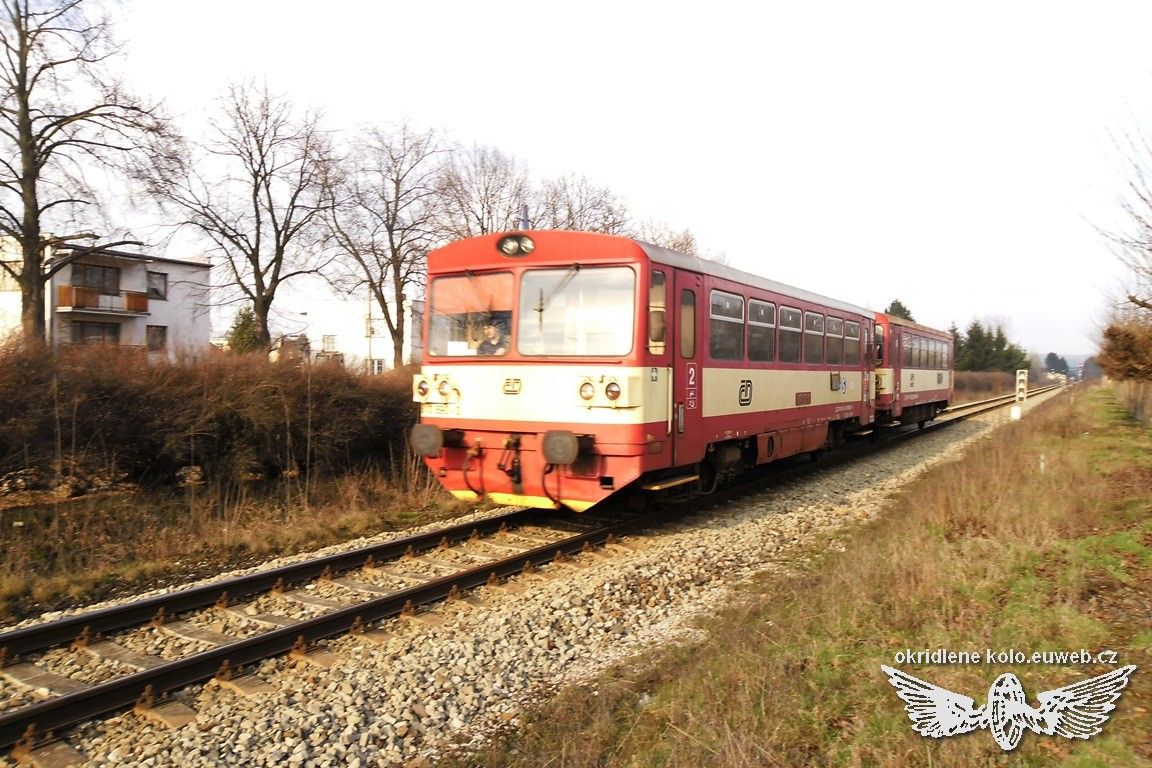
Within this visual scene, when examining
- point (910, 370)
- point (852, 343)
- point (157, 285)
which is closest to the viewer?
point (852, 343)

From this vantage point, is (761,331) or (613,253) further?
(761,331)

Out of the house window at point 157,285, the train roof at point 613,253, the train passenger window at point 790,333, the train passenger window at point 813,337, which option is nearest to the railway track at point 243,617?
the train roof at point 613,253

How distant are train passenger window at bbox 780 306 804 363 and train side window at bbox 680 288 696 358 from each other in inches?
132

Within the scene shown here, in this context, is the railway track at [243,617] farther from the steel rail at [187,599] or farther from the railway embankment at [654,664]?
the railway embankment at [654,664]

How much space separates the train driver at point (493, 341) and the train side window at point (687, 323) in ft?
6.63

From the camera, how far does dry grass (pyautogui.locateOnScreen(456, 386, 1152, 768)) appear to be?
379 cm

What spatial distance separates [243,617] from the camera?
6293mm

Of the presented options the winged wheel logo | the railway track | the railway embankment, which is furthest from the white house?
the winged wheel logo

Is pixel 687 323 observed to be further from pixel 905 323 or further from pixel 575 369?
pixel 905 323

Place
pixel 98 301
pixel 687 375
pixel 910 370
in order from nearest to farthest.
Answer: pixel 687 375 → pixel 910 370 → pixel 98 301

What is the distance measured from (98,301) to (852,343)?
40943mm

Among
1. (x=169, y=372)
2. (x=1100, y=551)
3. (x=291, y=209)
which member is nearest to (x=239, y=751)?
(x=1100, y=551)

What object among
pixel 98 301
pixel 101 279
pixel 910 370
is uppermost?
pixel 101 279

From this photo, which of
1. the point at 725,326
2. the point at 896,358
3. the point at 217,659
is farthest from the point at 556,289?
the point at 896,358
